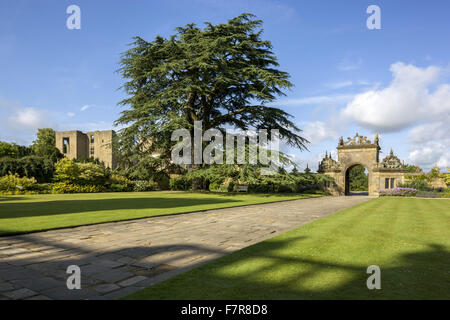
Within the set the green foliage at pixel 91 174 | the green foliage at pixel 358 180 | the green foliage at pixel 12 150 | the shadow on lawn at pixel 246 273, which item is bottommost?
the green foliage at pixel 358 180

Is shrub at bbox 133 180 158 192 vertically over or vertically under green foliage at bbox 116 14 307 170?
under

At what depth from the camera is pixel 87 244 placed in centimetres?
463

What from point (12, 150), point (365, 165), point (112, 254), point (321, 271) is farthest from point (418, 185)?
point (12, 150)

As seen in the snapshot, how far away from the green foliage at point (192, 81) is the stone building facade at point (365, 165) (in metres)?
9.08

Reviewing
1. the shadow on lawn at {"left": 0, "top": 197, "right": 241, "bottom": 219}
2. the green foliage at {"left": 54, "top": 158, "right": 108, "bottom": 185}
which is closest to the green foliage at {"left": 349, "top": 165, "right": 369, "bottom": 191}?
the green foliage at {"left": 54, "top": 158, "right": 108, "bottom": 185}

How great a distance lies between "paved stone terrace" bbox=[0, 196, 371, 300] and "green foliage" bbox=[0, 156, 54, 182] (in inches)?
972

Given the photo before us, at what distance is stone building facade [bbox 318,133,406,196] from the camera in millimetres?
27000

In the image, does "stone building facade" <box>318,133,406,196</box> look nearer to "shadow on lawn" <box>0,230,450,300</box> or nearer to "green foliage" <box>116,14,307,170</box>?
"green foliage" <box>116,14,307,170</box>

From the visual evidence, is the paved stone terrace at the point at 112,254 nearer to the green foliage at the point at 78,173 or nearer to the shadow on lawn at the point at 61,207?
the shadow on lawn at the point at 61,207

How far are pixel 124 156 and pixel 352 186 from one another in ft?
143

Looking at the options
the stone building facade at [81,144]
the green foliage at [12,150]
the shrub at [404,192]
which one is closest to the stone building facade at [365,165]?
the shrub at [404,192]

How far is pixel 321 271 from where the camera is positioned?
3.29 meters

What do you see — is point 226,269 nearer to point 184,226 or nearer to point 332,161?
point 184,226

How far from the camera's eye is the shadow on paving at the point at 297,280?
2.65 meters
